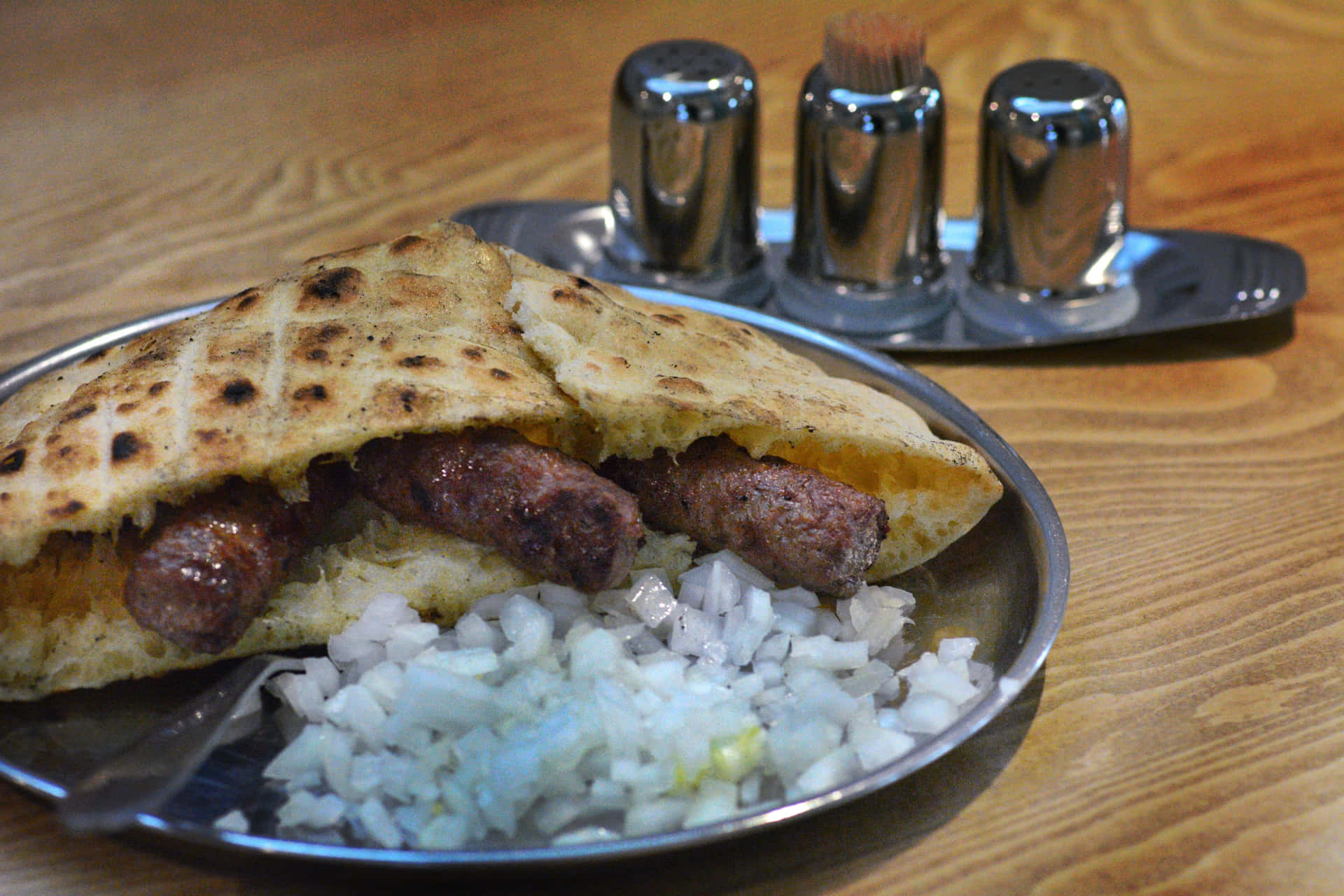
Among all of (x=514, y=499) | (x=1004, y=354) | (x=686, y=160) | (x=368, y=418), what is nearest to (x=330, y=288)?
(x=368, y=418)

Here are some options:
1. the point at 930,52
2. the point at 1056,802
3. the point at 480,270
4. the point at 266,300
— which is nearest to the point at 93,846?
the point at 266,300

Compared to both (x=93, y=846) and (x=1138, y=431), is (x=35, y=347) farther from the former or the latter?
(x=1138, y=431)

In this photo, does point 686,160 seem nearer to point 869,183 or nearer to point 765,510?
point 869,183

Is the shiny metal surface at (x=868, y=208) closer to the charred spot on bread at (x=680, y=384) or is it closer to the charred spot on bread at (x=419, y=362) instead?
the charred spot on bread at (x=680, y=384)

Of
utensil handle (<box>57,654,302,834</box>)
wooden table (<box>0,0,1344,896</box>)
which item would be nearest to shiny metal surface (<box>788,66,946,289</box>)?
wooden table (<box>0,0,1344,896</box>)

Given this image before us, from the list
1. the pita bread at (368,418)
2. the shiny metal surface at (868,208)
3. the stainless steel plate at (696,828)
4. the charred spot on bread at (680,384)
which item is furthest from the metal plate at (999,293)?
the charred spot on bread at (680,384)

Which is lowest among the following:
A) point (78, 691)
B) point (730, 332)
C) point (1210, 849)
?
point (1210, 849)

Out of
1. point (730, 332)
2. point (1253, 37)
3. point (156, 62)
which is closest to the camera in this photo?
point (730, 332)
